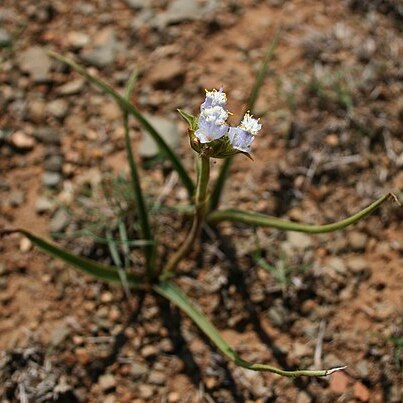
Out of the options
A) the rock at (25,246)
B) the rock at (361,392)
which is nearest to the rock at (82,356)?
the rock at (25,246)

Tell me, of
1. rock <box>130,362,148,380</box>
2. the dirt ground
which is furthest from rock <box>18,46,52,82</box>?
rock <box>130,362,148,380</box>

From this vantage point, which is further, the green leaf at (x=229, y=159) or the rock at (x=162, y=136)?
the rock at (x=162, y=136)

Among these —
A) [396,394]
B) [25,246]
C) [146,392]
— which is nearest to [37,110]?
[25,246]

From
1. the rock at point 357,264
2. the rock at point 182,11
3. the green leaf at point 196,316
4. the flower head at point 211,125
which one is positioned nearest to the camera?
the flower head at point 211,125

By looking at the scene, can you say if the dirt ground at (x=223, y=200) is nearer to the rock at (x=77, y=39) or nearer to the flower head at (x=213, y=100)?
the rock at (x=77, y=39)

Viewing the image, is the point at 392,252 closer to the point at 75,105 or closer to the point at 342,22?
the point at 342,22

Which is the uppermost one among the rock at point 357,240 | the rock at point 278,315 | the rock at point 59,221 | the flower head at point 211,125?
the flower head at point 211,125

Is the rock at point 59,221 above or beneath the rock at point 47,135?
beneath
